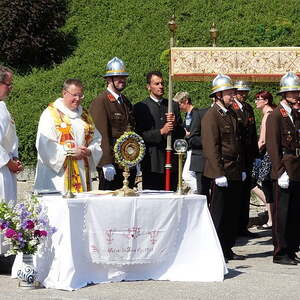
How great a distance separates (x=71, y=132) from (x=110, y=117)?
119cm

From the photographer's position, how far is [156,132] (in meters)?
11.3

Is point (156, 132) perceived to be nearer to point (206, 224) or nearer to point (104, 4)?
point (206, 224)

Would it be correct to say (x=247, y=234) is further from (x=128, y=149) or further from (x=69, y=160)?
(x=69, y=160)

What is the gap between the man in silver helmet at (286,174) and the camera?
1037 centimetres

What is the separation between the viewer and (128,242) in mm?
8836

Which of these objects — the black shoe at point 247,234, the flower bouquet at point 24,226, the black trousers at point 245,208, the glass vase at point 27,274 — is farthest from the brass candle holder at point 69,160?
the black shoe at point 247,234

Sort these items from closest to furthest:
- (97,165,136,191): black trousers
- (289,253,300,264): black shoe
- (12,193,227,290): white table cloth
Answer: (12,193,227,290): white table cloth < (289,253,300,264): black shoe < (97,165,136,191): black trousers

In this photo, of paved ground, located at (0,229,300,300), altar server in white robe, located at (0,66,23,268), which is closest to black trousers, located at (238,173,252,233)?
paved ground, located at (0,229,300,300)

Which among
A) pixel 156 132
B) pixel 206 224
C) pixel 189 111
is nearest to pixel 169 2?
pixel 189 111

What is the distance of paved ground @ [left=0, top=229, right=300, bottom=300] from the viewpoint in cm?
816

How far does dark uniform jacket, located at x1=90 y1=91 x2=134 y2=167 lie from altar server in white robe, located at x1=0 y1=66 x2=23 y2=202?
4.95 feet

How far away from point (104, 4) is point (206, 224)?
56.7 feet

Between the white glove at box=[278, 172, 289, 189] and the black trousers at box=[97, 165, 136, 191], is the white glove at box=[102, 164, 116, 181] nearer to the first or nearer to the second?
the black trousers at box=[97, 165, 136, 191]

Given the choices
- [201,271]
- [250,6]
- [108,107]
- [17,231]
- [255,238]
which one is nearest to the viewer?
[17,231]
